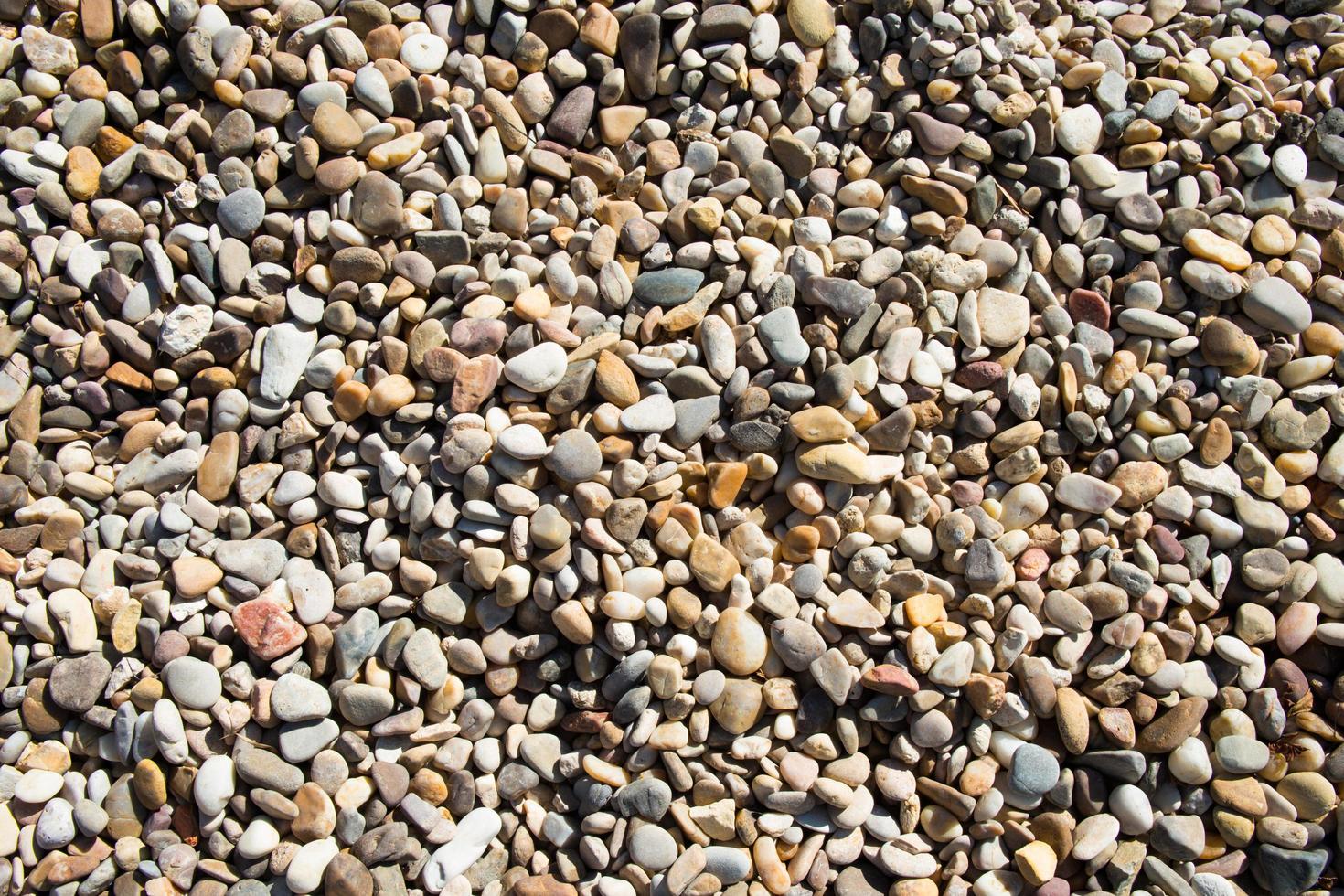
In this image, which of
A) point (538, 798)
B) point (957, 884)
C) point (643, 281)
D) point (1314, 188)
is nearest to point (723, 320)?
point (643, 281)

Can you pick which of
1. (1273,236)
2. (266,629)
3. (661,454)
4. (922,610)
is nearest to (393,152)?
(661,454)

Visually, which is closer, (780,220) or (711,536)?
(711,536)

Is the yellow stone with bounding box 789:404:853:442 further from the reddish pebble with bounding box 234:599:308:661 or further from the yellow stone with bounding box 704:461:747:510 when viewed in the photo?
the reddish pebble with bounding box 234:599:308:661

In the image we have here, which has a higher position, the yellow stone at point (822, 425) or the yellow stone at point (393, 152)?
the yellow stone at point (393, 152)

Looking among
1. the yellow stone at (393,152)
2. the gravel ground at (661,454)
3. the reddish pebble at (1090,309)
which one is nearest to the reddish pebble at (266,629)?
the gravel ground at (661,454)

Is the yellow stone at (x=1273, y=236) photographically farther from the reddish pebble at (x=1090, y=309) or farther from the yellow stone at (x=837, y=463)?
the yellow stone at (x=837, y=463)

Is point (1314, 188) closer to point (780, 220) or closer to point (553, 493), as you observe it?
point (780, 220)

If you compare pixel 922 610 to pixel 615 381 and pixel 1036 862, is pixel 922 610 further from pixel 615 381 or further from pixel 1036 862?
pixel 615 381

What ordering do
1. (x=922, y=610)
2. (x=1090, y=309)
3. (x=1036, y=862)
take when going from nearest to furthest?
1. (x=1036, y=862)
2. (x=922, y=610)
3. (x=1090, y=309)

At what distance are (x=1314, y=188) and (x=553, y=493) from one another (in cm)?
141

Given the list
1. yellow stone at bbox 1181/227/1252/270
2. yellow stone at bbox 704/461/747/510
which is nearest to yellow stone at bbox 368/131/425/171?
yellow stone at bbox 704/461/747/510

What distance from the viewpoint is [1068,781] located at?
1.37 meters

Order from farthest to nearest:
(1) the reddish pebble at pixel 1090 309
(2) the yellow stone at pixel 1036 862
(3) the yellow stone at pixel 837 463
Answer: (1) the reddish pebble at pixel 1090 309
(3) the yellow stone at pixel 837 463
(2) the yellow stone at pixel 1036 862

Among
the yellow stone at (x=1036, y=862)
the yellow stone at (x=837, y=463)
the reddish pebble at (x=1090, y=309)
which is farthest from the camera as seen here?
the reddish pebble at (x=1090, y=309)
